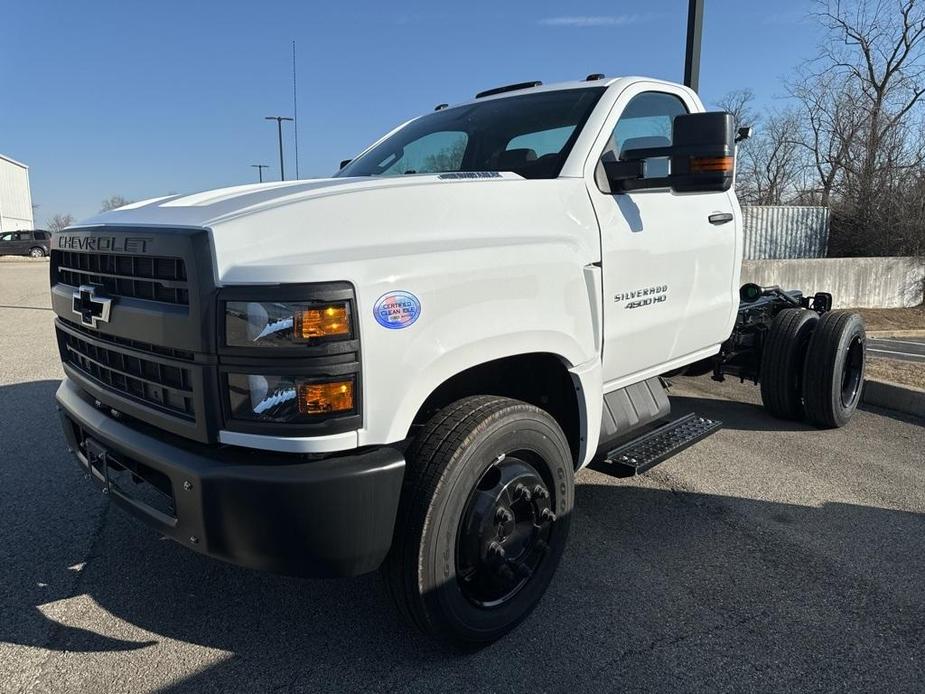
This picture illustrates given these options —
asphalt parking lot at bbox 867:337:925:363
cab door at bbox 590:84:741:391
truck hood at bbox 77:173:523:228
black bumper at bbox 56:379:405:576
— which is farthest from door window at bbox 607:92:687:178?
asphalt parking lot at bbox 867:337:925:363

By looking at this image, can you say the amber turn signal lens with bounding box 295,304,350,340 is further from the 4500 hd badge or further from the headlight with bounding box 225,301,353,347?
the 4500 hd badge

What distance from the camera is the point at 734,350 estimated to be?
5.18 metres

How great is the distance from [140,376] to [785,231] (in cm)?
1707

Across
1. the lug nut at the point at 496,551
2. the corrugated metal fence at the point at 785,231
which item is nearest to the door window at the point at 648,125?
the lug nut at the point at 496,551

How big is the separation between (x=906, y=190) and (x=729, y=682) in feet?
63.7

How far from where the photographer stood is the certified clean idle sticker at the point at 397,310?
1.97 m

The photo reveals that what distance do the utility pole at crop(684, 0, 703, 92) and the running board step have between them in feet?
13.9

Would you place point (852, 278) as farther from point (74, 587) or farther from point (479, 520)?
point (74, 587)

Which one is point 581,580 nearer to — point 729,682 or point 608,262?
point 729,682

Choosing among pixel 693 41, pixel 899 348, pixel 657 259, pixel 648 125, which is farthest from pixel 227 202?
pixel 899 348

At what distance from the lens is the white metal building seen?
6862cm

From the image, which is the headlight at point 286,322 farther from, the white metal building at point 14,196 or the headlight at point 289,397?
the white metal building at point 14,196

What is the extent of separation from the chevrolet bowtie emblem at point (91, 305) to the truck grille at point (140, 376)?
4.3 inches

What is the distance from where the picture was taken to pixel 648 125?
3.46 metres
